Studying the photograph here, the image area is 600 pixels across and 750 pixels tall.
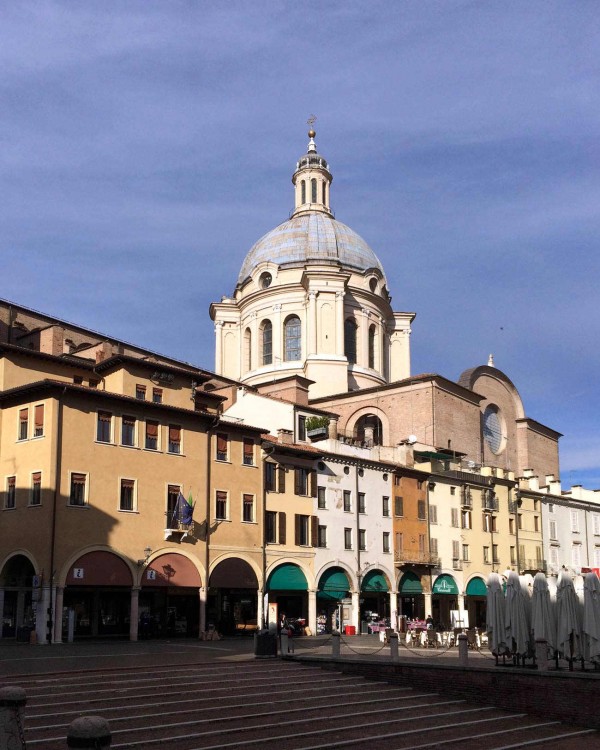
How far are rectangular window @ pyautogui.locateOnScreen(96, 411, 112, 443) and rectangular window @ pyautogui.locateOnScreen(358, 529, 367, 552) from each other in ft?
54.9

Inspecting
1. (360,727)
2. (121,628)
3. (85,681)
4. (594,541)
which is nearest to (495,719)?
(360,727)

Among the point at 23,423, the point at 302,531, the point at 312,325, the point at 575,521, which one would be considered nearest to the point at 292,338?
the point at 312,325

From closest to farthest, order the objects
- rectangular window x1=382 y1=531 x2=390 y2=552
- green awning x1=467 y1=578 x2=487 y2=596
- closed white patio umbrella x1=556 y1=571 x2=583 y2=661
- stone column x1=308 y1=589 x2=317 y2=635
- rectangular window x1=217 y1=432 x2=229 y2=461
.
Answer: closed white patio umbrella x1=556 y1=571 x2=583 y2=661
rectangular window x1=217 y1=432 x2=229 y2=461
stone column x1=308 y1=589 x2=317 y2=635
rectangular window x1=382 y1=531 x2=390 y2=552
green awning x1=467 y1=578 x2=487 y2=596

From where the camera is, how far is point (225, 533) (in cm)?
4116

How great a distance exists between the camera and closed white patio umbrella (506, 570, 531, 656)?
968 inches

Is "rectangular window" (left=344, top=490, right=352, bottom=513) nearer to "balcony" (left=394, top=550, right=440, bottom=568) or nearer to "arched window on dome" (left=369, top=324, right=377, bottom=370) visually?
"balcony" (left=394, top=550, right=440, bottom=568)

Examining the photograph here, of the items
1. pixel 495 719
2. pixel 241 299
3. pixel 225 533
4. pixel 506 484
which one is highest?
pixel 241 299

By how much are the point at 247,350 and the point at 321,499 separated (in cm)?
3481

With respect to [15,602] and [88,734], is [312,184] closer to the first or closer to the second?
[15,602]

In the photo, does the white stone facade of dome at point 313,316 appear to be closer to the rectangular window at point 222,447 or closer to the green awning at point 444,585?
the green awning at point 444,585

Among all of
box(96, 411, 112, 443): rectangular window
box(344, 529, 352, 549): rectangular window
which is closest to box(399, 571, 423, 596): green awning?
box(344, 529, 352, 549): rectangular window

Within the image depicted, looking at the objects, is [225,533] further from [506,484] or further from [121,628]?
[506,484]

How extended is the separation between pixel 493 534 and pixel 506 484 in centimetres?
402

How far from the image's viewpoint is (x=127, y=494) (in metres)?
37.4
